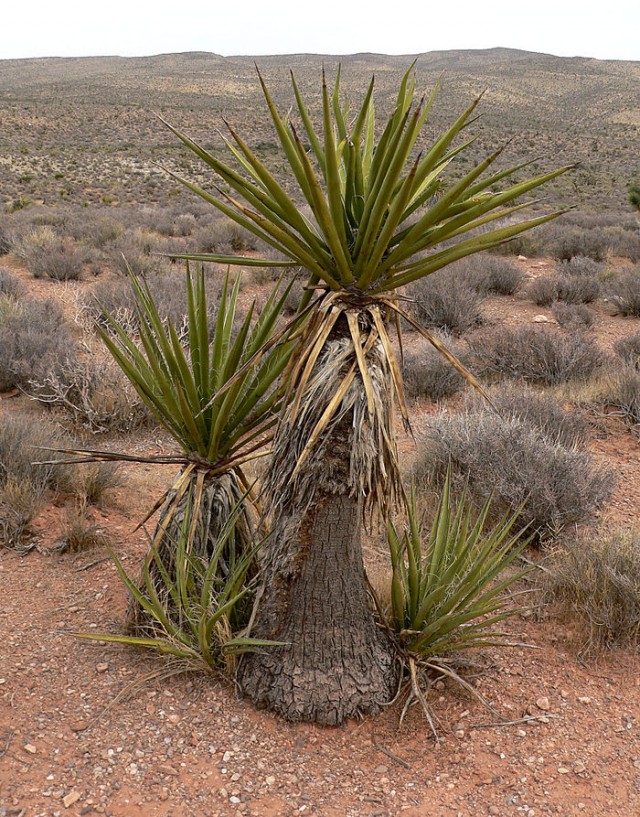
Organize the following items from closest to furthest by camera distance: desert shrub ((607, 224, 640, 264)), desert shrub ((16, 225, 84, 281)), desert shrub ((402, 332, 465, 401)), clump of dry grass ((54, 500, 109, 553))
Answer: clump of dry grass ((54, 500, 109, 553)) → desert shrub ((402, 332, 465, 401)) → desert shrub ((16, 225, 84, 281)) → desert shrub ((607, 224, 640, 264))

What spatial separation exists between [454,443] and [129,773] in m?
3.29

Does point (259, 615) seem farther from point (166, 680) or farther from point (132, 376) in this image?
point (132, 376)

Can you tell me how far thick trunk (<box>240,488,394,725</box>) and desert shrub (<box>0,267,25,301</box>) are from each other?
8.13 meters

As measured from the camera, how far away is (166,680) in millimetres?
3189

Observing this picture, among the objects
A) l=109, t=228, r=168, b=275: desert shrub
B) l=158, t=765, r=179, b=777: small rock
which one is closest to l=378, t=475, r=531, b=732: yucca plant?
l=158, t=765, r=179, b=777: small rock

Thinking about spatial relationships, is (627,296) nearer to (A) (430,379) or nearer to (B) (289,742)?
(A) (430,379)

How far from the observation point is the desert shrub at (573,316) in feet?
31.5

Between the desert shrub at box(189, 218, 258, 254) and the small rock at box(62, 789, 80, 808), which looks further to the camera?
the desert shrub at box(189, 218, 258, 254)

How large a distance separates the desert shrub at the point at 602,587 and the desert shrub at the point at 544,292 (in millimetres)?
7622

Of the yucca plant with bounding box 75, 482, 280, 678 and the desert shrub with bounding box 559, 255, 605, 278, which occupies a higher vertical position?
the yucca plant with bounding box 75, 482, 280, 678

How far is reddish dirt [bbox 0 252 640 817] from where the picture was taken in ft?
8.66

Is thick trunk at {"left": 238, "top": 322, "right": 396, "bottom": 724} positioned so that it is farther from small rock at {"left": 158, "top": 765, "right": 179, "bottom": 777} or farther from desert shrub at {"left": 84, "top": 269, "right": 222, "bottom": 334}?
desert shrub at {"left": 84, "top": 269, "right": 222, "bottom": 334}

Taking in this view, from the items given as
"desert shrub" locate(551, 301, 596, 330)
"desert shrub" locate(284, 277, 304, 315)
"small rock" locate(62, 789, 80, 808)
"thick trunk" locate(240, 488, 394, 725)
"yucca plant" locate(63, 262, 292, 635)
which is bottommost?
"desert shrub" locate(284, 277, 304, 315)

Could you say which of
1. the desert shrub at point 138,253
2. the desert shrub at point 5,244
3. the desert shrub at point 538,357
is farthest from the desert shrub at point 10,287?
the desert shrub at point 538,357
